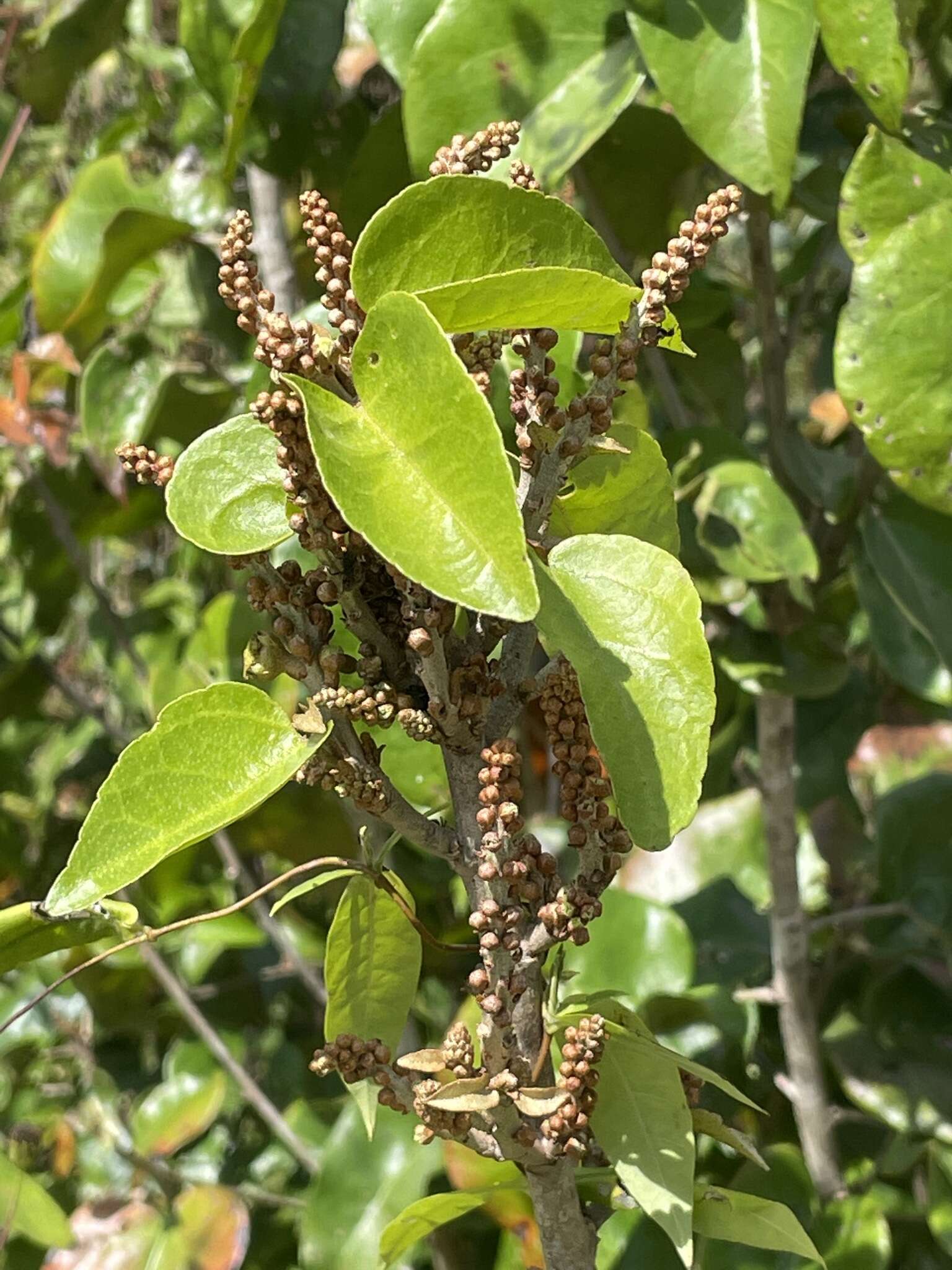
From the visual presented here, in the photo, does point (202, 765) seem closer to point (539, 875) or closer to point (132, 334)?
point (539, 875)

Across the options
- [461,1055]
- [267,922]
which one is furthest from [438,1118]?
[267,922]

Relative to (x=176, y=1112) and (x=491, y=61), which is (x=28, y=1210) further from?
(x=491, y=61)

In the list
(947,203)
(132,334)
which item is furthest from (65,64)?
(947,203)

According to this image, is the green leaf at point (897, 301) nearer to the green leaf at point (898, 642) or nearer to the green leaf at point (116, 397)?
the green leaf at point (898, 642)

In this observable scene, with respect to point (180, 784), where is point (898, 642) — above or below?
below

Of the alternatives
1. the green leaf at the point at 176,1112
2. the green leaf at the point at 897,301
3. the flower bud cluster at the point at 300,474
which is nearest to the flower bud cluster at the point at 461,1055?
the flower bud cluster at the point at 300,474
